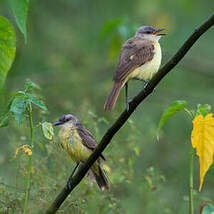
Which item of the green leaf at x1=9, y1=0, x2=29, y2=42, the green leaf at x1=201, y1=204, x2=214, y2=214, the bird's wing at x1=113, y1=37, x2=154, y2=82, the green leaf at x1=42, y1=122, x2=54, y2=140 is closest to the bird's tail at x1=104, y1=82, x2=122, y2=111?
the bird's wing at x1=113, y1=37, x2=154, y2=82

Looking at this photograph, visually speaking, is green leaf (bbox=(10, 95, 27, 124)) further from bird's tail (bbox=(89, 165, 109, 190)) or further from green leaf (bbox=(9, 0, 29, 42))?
bird's tail (bbox=(89, 165, 109, 190))

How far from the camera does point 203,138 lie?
2797mm

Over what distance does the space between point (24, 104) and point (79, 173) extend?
576mm

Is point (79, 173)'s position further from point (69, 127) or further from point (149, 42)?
point (149, 42)

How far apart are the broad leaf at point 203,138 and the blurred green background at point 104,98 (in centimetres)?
91

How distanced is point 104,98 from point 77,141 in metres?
3.06

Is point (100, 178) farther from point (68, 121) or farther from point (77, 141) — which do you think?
point (68, 121)

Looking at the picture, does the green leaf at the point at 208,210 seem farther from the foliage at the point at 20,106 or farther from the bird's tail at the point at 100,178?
the bird's tail at the point at 100,178

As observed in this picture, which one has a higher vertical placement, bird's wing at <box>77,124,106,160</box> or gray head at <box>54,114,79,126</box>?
gray head at <box>54,114,79,126</box>

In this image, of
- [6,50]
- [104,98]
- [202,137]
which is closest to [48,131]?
[6,50]

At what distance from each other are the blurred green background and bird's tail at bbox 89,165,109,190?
8cm

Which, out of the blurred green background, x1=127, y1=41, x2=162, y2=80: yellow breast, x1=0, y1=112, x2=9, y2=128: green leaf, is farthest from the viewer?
x1=127, y1=41, x2=162, y2=80: yellow breast

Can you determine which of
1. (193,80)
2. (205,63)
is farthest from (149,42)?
(193,80)

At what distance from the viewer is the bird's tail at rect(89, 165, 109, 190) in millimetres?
4418
